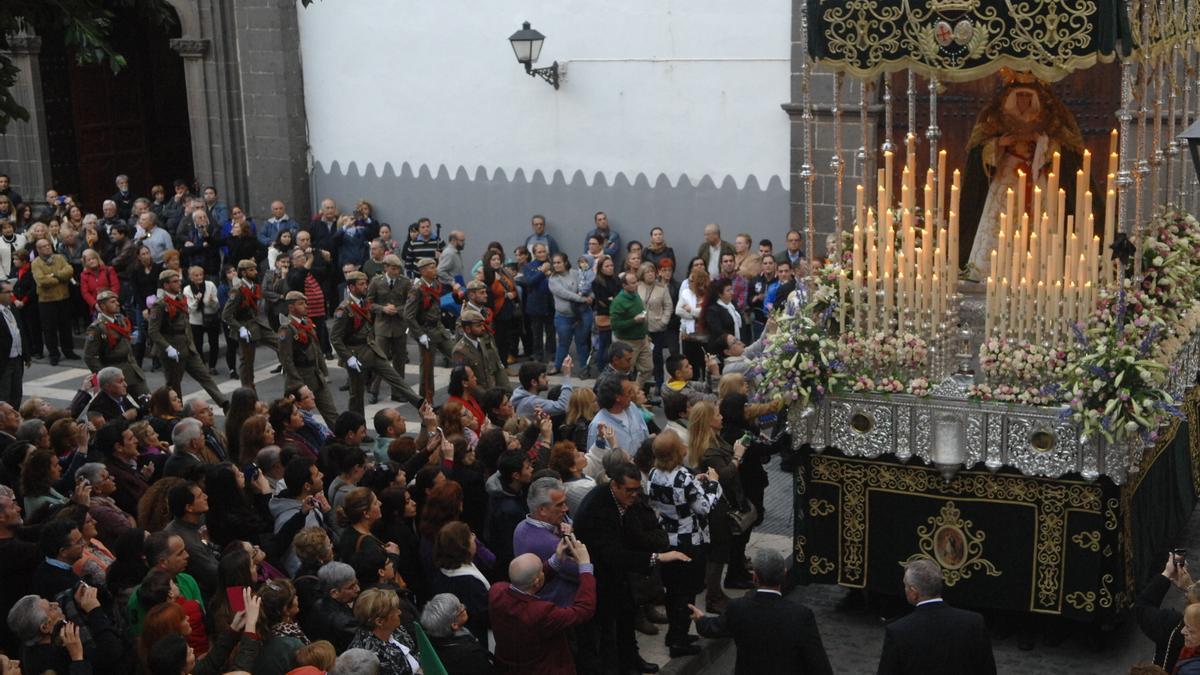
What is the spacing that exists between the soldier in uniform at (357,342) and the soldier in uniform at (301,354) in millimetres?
446

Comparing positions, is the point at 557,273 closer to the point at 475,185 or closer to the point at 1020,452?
the point at 475,185

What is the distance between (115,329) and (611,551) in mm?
7007

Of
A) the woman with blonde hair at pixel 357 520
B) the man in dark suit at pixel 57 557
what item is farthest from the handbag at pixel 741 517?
the man in dark suit at pixel 57 557

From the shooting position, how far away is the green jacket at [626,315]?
14.7 meters

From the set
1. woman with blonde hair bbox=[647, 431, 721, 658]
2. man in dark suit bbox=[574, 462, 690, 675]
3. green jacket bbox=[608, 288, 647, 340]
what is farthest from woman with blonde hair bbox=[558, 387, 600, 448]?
green jacket bbox=[608, 288, 647, 340]

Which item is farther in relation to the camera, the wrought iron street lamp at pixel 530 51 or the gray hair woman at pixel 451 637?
the wrought iron street lamp at pixel 530 51

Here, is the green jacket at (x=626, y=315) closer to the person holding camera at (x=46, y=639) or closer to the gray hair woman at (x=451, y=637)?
the gray hair woman at (x=451, y=637)

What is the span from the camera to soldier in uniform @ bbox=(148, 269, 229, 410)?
1445 cm

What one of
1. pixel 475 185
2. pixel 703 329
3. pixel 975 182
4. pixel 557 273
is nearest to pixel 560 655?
pixel 975 182

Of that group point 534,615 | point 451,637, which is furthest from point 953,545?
point 451,637

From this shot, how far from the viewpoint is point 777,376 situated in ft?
31.6

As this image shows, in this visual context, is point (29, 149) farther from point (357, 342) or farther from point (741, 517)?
point (741, 517)

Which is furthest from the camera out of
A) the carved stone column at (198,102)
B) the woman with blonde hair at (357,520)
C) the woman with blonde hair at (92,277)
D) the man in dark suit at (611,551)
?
the carved stone column at (198,102)

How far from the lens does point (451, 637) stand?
7.11 m
